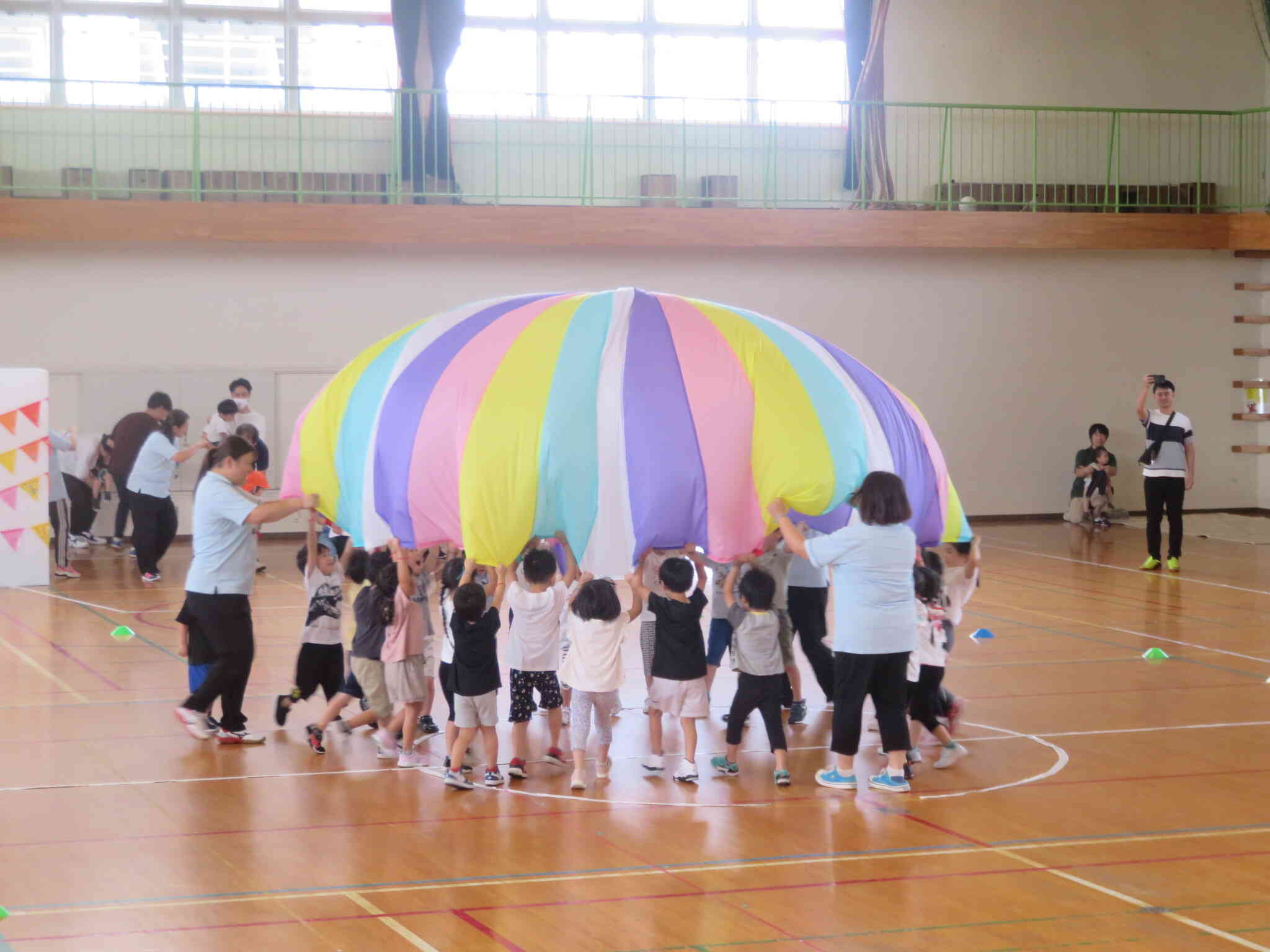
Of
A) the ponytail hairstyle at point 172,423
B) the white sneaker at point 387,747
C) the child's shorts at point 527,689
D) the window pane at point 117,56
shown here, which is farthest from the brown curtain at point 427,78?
the child's shorts at point 527,689

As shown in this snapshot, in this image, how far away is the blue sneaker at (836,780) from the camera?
5.91m

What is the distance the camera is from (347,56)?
16438mm

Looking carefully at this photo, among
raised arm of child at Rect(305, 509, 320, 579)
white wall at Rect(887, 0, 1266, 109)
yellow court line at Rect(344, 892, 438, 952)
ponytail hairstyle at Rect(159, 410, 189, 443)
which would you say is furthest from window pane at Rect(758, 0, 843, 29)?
yellow court line at Rect(344, 892, 438, 952)

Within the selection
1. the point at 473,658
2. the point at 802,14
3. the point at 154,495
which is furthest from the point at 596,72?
the point at 473,658

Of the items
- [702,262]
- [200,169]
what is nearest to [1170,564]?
[702,262]

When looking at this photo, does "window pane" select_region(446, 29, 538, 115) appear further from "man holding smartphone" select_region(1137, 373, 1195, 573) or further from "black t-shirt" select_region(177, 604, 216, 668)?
"black t-shirt" select_region(177, 604, 216, 668)

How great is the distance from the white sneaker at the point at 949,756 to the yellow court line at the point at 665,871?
3.44ft

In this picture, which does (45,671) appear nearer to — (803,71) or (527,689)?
(527,689)

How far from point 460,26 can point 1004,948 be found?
13542 millimetres

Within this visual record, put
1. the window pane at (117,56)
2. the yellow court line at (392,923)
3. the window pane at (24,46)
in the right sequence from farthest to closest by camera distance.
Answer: the window pane at (24,46) → the window pane at (117,56) → the yellow court line at (392,923)

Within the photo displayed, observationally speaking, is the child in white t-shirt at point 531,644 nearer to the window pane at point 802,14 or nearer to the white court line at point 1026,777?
the white court line at point 1026,777

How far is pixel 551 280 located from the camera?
15844mm

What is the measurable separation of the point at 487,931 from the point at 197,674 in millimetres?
2995

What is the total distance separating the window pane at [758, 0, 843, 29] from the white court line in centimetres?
1229
